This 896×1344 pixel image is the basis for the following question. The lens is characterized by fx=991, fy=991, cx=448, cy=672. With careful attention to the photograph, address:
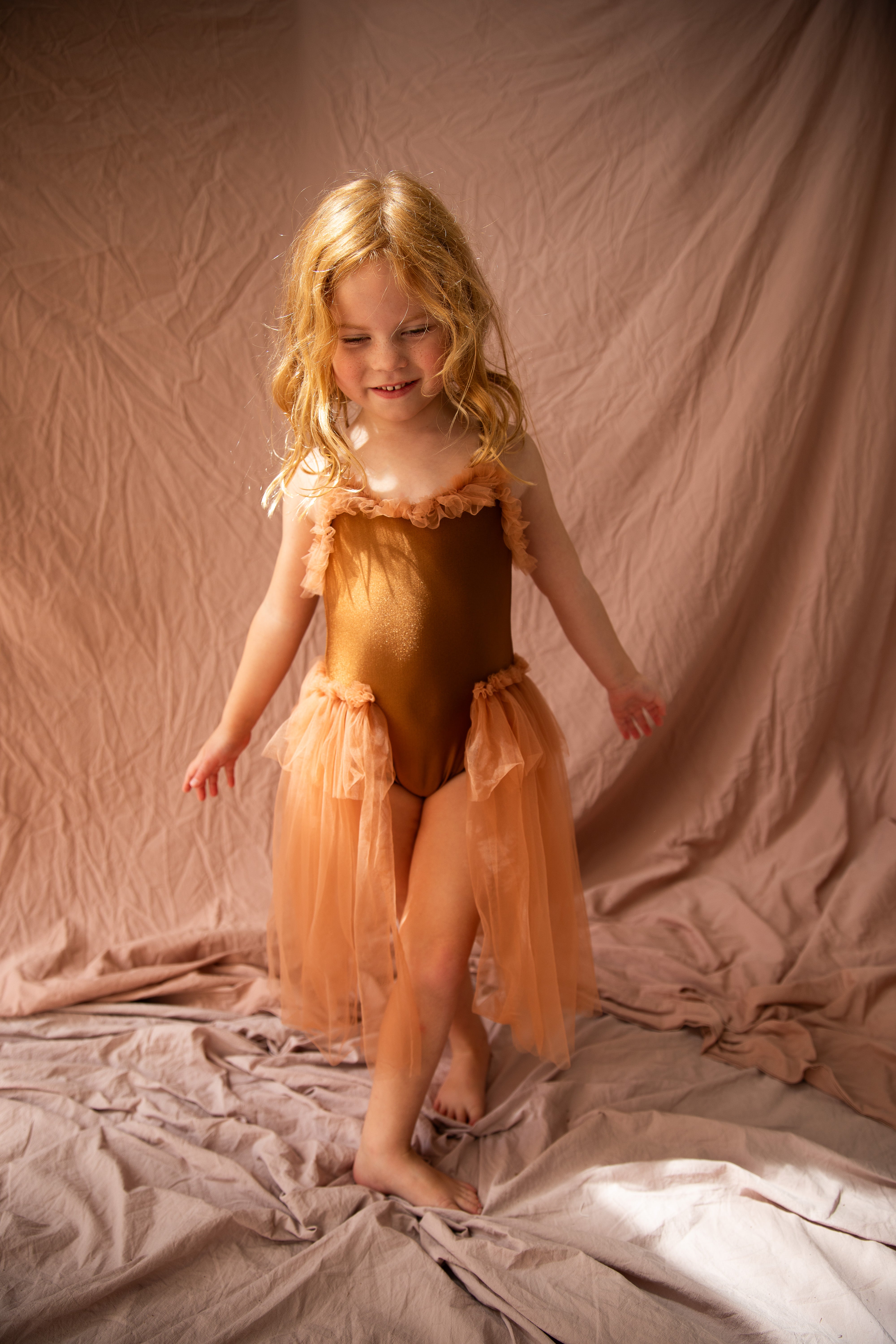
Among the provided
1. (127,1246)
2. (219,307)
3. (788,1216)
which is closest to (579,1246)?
(788,1216)

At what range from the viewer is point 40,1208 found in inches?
42.1

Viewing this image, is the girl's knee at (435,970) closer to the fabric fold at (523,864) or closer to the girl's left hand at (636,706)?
the fabric fold at (523,864)

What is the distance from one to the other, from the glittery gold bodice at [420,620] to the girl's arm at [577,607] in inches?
2.0

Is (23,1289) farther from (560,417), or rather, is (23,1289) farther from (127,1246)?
(560,417)

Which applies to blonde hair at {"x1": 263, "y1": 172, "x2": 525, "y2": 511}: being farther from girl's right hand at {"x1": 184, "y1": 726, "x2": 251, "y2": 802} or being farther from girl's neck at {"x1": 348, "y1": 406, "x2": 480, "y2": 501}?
girl's right hand at {"x1": 184, "y1": 726, "x2": 251, "y2": 802}

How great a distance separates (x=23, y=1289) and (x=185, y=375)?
131 cm

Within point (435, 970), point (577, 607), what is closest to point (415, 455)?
point (577, 607)

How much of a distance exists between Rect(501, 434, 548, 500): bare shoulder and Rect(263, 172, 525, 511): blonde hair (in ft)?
0.05

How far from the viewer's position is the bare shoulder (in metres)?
1.11

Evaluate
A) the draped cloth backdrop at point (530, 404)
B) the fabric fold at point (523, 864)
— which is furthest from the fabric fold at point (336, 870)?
the draped cloth backdrop at point (530, 404)

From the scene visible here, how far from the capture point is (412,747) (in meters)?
1.13

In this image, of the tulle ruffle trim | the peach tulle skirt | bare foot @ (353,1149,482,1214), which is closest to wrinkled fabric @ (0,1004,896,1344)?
bare foot @ (353,1149,482,1214)

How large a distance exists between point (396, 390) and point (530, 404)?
733mm

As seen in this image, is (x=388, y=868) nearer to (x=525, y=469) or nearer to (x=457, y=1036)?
(x=457, y=1036)
